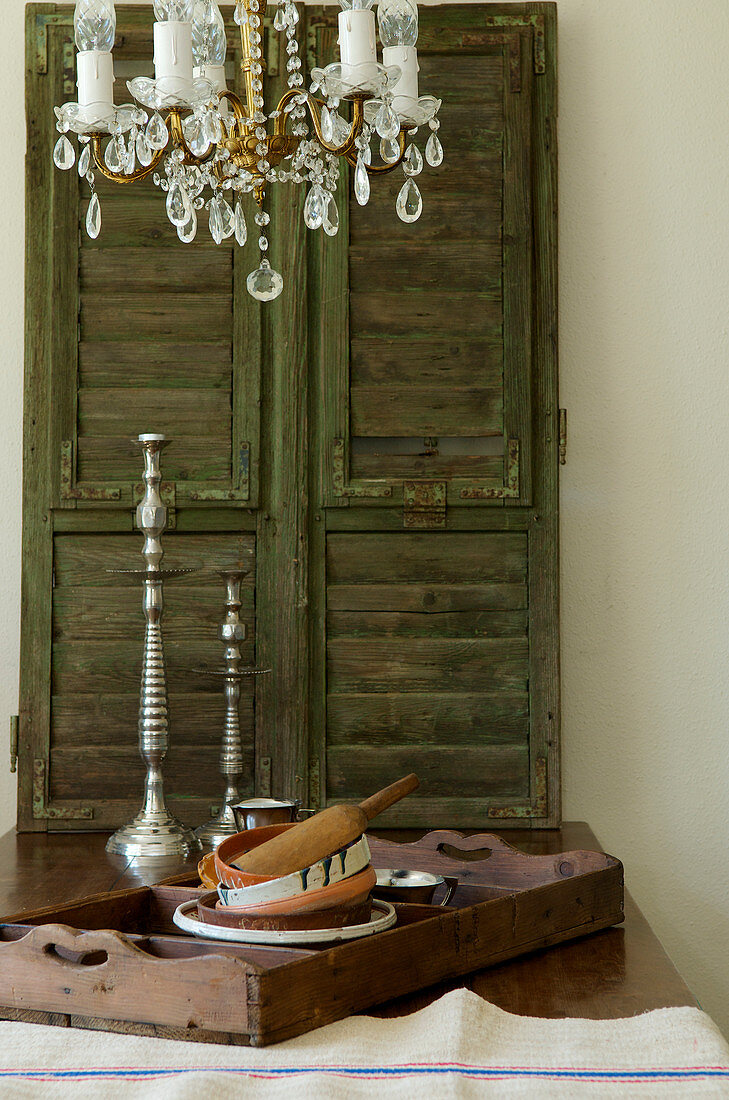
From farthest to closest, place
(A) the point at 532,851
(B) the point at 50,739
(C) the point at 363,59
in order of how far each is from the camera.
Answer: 1. (B) the point at 50,739
2. (A) the point at 532,851
3. (C) the point at 363,59

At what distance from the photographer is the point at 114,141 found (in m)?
1.30

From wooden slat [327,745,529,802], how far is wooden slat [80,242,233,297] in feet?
3.05

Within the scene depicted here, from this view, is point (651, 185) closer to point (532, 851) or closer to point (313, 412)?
point (313, 412)

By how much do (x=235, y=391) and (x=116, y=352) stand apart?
9.4 inches

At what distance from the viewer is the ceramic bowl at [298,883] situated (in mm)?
1075

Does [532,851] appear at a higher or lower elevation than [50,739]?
lower

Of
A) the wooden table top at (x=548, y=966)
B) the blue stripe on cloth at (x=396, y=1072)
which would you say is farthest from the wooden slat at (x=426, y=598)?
the blue stripe on cloth at (x=396, y=1072)

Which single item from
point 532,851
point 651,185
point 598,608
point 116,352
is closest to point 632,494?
point 598,608

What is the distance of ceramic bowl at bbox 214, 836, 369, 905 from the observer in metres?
1.08

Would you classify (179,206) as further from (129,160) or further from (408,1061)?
(408,1061)

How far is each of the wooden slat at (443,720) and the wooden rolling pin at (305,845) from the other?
0.95 metres

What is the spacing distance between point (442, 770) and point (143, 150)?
1.23 meters

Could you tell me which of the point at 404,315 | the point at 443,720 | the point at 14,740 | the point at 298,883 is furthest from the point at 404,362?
the point at 298,883

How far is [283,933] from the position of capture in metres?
1.06
